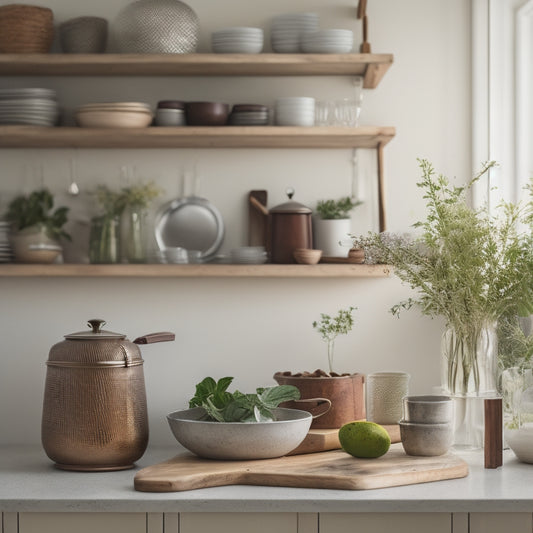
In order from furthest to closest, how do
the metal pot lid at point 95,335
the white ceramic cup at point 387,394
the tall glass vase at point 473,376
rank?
1. the white ceramic cup at point 387,394
2. the tall glass vase at point 473,376
3. the metal pot lid at point 95,335

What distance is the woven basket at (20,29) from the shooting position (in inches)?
101

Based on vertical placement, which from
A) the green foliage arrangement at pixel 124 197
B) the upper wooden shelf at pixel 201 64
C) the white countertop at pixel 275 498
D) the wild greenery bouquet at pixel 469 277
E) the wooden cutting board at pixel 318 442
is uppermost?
the upper wooden shelf at pixel 201 64

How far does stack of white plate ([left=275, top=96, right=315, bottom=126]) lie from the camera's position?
2.54 meters

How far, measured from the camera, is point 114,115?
251cm

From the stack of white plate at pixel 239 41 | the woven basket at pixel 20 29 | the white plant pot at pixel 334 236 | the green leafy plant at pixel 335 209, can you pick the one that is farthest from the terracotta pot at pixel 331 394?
the woven basket at pixel 20 29

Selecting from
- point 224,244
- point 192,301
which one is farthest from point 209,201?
point 192,301

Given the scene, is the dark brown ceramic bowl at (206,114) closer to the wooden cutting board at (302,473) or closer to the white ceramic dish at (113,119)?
the white ceramic dish at (113,119)

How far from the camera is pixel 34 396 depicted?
270 centimetres
